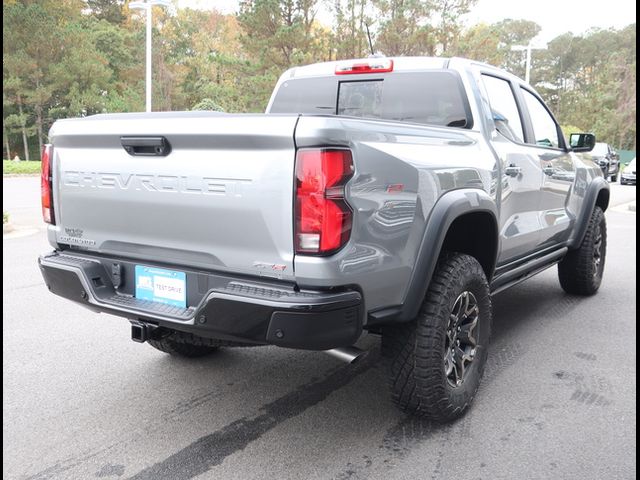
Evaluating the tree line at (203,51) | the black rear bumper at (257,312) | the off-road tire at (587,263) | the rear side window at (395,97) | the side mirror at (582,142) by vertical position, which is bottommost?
the off-road tire at (587,263)

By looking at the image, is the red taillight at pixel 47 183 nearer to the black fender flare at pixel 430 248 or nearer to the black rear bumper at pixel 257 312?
the black rear bumper at pixel 257 312

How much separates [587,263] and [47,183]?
15.5 feet

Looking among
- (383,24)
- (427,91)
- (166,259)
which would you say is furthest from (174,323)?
(383,24)

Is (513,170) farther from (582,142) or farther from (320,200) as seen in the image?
(320,200)

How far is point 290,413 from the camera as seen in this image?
10.9 feet

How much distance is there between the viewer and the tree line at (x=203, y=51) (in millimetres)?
27734

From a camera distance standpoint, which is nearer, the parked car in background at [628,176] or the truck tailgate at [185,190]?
the truck tailgate at [185,190]

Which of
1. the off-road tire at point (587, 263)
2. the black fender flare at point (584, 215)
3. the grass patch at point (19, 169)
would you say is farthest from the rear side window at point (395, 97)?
the grass patch at point (19, 169)

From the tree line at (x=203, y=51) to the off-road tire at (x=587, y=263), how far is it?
1283cm

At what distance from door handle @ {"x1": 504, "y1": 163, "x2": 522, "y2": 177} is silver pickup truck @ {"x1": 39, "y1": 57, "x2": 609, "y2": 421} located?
0.02 metres

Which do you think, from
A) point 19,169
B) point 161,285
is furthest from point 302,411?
point 19,169

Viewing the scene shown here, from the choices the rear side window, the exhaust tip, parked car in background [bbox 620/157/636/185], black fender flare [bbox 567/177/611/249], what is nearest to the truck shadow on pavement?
the exhaust tip

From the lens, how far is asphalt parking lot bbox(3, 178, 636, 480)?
2807 mm

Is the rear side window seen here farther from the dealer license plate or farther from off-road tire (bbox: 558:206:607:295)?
off-road tire (bbox: 558:206:607:295)
